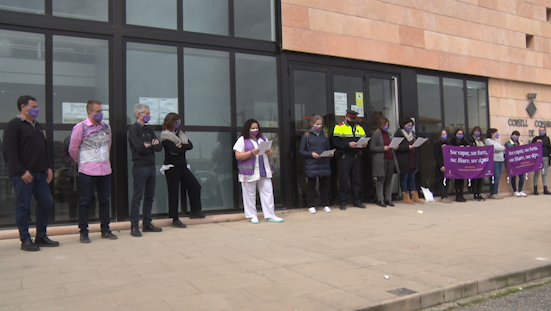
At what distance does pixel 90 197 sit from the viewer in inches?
233

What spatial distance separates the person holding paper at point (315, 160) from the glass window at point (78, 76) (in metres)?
3.63

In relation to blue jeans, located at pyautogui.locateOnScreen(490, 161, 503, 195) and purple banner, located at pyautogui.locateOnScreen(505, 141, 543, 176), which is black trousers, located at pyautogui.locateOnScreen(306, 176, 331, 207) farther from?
purple banner, located at pyautogui.locateOnScreen(505, 141, 543, 176)

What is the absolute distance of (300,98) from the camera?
349 inches

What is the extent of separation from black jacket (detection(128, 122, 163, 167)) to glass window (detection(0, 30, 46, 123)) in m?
1.49

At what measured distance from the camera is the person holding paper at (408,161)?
9.50 metres

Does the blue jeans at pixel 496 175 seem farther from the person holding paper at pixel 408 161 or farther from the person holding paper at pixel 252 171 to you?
the person holding paper at pixel 252 171

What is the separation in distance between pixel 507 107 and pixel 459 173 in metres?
3.39

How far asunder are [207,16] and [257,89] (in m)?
1.64

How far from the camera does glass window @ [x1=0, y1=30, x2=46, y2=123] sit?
6415 millimetres

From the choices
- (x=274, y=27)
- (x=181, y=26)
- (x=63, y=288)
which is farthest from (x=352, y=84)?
(x=63, y=288)

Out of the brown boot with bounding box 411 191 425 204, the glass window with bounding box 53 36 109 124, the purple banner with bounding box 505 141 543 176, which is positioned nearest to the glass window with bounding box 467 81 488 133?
the purple banner with bounding box 505 141 543 176

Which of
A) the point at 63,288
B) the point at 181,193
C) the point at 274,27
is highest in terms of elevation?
the point at 274,27

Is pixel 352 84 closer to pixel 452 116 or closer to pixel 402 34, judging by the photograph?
pixel 402 34

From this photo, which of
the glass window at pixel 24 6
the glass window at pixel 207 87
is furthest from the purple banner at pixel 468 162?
the glass window at pixel 24 6
